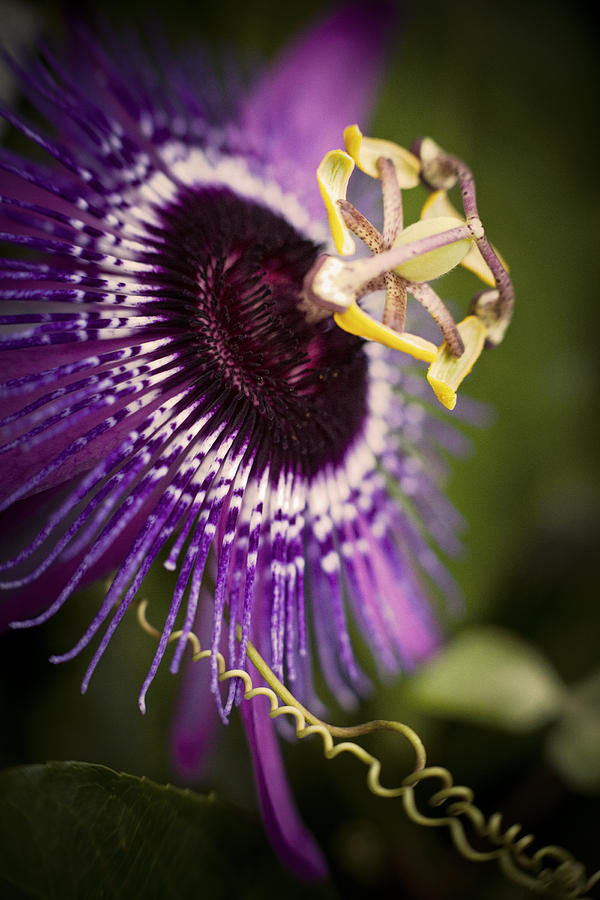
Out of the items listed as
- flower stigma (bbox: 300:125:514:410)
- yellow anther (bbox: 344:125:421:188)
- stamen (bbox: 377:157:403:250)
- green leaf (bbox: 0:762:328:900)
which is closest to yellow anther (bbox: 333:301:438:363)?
flower stigma (bbox: 300:125:514:410)

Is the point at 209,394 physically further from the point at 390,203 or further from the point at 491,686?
the point at 491,686

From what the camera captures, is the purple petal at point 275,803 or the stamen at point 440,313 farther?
the stamen at point 440,313

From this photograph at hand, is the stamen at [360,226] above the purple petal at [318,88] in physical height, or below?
below

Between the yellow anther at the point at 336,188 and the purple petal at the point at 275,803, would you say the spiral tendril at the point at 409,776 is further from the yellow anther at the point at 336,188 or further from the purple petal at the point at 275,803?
the yellow anther at the point at 336,188

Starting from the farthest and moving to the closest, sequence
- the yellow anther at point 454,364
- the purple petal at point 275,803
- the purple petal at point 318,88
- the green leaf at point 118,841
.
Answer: the purple petal at point 318,88, the yellow anther at point 454,364, the purple petal at point 275,803, the green leaf at point 118,841

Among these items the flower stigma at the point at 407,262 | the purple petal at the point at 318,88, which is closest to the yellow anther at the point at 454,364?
the flower stigma at the point at 407,262

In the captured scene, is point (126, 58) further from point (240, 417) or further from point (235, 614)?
point (235, 614)

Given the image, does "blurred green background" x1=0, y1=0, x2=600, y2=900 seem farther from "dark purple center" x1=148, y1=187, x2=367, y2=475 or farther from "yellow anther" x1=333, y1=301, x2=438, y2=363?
"yellow anther" x1=333, y1=301, x2=438, y2=363
